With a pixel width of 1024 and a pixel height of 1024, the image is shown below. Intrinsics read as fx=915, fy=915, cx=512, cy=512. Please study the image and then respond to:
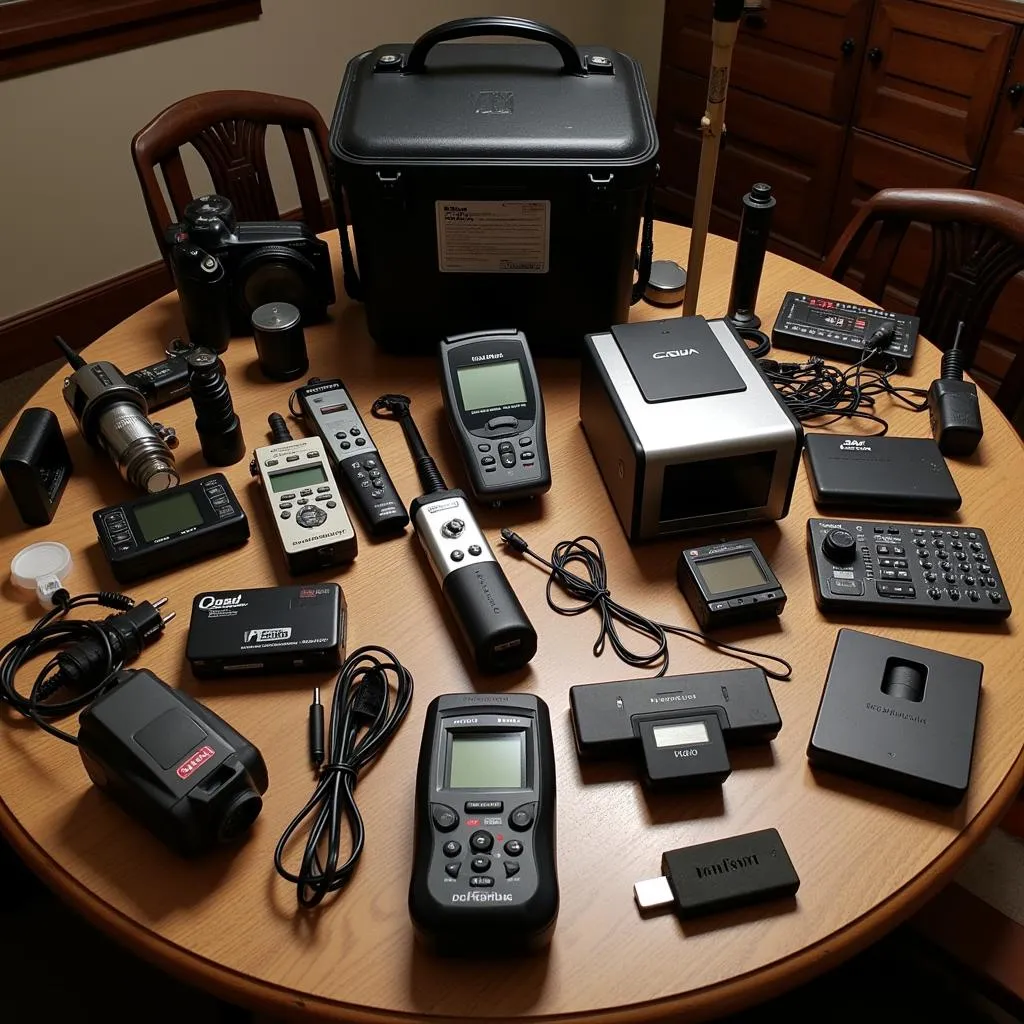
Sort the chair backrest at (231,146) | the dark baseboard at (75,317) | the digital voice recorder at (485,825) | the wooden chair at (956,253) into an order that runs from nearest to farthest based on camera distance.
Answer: the digital voice recorder at (485,825) → the wooden chair at (956,253) → the chair backrest at (231,146) → the dark baseboard at (75,317)

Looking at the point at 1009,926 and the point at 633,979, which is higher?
the point at 633,979

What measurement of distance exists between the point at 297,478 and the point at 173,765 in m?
0.39

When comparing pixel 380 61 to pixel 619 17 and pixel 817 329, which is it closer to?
pixel 817 329

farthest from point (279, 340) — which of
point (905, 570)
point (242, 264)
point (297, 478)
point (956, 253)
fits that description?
point (956, 253)

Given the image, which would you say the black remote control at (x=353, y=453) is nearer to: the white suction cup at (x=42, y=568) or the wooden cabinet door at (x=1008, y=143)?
the white suction cup at (x=42, y=568)

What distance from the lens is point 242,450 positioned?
114 centimetres

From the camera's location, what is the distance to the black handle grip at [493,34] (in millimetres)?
1169

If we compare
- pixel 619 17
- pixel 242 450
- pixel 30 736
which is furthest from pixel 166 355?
pixel 619 17

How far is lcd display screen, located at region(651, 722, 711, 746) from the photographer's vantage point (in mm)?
804

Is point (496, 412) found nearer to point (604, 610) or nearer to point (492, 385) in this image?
point (492, 385)

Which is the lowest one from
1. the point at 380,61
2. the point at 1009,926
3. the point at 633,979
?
the point at 1009,926

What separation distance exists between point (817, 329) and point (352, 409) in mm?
665

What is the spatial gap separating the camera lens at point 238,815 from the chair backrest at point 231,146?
115 cm

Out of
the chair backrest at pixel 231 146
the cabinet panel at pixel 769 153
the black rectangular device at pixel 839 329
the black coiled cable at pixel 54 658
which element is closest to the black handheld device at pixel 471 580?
the black coiled cable at pixel 54 658
